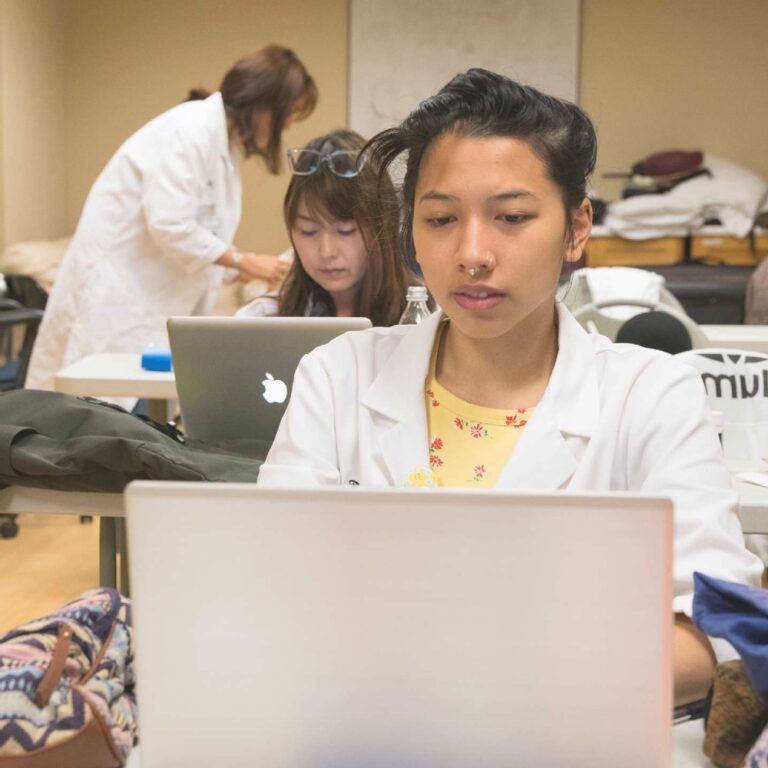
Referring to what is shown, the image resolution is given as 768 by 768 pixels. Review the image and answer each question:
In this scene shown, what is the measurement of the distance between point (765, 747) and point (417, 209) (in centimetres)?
65

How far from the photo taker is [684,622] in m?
0.98

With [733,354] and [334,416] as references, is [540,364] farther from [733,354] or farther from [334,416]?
[733,354]

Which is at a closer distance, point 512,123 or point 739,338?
point 512,123

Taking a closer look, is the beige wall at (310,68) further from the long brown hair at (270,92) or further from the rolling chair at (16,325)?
the long brown hair at (270,92)

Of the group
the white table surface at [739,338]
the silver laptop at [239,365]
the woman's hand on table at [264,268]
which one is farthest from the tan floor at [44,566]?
the white table surface at [739,338]

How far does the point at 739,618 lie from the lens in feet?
2.81

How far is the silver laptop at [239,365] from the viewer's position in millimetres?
2010

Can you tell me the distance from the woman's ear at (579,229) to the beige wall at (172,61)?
568 cm

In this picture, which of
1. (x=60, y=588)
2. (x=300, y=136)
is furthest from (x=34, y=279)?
(x=60, y=588)

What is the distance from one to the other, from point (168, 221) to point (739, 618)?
2876mm

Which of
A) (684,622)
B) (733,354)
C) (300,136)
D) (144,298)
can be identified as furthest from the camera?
(300,136)

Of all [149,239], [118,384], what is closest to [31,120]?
[149,239]

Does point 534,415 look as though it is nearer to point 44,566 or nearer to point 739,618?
point 739,618

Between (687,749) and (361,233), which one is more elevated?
(361,233)
